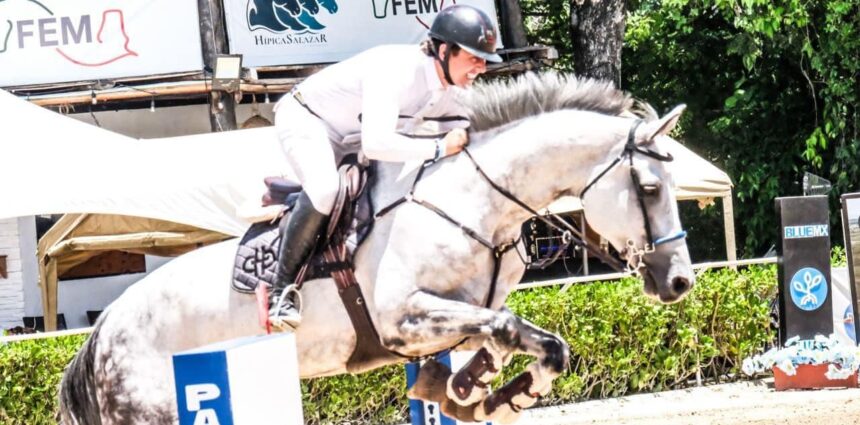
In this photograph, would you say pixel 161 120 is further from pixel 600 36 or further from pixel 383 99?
pixel 383 99

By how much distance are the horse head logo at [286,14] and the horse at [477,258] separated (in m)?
9.06

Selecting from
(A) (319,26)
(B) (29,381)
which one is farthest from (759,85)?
(B) (29,381)

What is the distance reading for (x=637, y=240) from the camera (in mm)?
4777

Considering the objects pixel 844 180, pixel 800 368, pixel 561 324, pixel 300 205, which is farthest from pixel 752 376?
pixel 300 205

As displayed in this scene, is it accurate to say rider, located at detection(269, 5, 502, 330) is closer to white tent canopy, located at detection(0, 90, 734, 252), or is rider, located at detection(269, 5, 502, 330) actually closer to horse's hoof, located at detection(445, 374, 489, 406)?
horse's hoof, located at detection(445, 374, 489, 406)

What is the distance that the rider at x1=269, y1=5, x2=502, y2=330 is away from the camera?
→ 187 inches

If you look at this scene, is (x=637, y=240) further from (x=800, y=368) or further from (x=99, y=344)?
(x=800, y=368)

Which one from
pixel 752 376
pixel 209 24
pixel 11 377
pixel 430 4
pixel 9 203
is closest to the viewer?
pixel 11 377

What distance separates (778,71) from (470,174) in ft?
41.6

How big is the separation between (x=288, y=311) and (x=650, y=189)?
1511 mm

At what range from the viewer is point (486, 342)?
4680 mm

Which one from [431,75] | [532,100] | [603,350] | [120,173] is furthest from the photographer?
Answer: [603,350]

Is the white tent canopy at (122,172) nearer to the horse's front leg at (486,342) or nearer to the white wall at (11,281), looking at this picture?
the white wall at (11,281)

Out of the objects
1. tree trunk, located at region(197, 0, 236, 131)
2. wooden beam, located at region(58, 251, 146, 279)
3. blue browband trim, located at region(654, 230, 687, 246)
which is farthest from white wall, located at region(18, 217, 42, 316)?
blue browband trim, located at region(654, 230, 687, 246)
